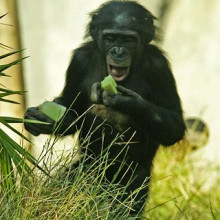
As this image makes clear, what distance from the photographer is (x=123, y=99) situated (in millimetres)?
6141

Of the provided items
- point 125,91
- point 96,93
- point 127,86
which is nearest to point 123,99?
point 125,91

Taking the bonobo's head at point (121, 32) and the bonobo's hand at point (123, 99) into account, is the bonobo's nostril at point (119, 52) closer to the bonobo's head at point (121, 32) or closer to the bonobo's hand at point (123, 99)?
the bonobo's head at point (121, 32)

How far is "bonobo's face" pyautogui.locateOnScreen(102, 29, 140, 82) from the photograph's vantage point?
21.1 ft

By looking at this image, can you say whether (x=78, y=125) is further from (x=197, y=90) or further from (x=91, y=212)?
(x=197, y=90)

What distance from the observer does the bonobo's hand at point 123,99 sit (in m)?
6.11

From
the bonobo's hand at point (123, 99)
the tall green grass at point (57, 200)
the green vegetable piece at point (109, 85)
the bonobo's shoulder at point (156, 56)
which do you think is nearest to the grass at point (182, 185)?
the bonobo's shoulder at point (156, 56)

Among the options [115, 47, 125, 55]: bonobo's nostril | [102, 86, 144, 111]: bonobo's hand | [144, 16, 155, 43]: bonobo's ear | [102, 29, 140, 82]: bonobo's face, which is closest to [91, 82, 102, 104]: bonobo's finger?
[102, 86, 144, 111]: bonobo's hand

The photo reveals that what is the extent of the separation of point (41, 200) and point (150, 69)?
2.28 metres

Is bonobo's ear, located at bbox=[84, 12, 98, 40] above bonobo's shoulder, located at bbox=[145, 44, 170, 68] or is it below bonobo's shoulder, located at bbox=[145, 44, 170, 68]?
above

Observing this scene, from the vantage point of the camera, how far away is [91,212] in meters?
5.05

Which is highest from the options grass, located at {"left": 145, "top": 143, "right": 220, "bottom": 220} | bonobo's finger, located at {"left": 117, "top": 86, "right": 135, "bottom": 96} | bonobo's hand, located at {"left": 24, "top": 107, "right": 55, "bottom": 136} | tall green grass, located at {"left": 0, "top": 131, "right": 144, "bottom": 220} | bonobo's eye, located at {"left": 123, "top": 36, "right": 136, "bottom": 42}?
bonobo's eye, located at {"left": 123, "top": 36, "right": 136, "bottom": 42}

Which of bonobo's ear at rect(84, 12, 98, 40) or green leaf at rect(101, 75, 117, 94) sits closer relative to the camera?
green leaf at rect(101, 75, 117, 94)

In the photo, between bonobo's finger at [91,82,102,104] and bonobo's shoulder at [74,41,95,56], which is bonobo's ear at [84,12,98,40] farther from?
bonobo's finger at [91,82,102,104]

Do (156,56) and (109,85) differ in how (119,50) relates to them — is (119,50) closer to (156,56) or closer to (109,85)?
(156,56)
